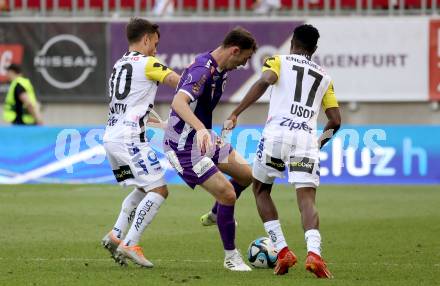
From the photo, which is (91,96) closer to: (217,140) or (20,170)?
(20,170)

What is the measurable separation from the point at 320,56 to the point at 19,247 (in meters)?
12.5

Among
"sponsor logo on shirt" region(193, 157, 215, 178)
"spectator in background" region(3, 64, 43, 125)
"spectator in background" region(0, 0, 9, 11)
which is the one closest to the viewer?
"sponsor logo on shirt" region(193, 157, 215, 178)

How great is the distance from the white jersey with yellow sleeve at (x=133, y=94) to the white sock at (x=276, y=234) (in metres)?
1.47

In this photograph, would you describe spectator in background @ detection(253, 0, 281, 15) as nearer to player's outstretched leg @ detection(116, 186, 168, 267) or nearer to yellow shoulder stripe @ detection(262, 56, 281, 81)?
player's outstretched leg @ detection(116, 186, 168, 267)

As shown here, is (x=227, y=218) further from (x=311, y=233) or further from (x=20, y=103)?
(x=20, y=103)

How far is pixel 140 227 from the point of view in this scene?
33.6 ft

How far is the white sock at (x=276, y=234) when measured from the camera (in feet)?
32.5

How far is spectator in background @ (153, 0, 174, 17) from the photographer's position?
23.7 metres

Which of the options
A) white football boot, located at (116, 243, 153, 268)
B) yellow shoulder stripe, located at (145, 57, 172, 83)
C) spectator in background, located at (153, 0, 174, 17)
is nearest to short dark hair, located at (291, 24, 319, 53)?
yellow shoulder stripe, located at (145, 57, 172, 83)

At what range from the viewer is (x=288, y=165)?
989 cm

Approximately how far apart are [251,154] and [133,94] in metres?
9.45

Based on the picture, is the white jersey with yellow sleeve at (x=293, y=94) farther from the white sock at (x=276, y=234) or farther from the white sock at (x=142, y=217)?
the white sock at (x=142, y=217)

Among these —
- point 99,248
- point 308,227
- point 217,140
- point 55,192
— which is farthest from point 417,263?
point 55,192

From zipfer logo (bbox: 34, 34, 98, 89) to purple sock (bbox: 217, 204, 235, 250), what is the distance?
14120mm
